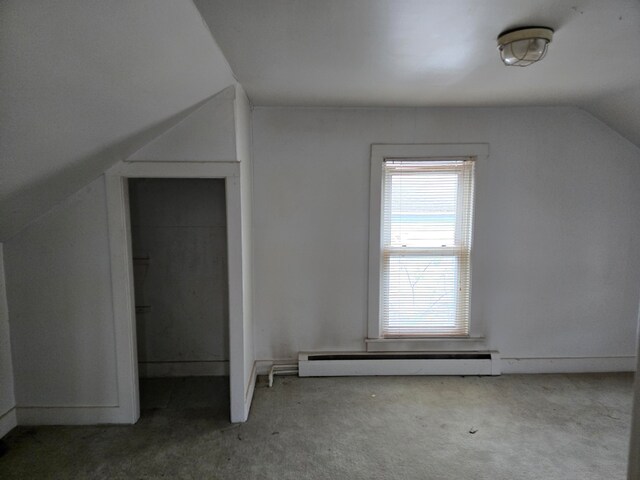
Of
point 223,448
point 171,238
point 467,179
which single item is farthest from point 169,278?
point 467,179

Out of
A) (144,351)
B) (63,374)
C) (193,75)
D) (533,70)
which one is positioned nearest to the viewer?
(193,75)

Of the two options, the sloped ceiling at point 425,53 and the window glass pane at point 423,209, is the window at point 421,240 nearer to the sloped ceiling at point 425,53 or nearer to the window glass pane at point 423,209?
the window glass pane at point 423,209

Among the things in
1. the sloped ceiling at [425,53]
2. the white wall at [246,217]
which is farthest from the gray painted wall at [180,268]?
the sloped ceiling at [425,53]

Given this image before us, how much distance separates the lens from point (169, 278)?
3455 mm

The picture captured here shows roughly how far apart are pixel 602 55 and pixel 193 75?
2.12m

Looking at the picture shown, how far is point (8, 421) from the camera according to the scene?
269 centimetres

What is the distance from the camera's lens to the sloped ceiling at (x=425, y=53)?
155 centimetres

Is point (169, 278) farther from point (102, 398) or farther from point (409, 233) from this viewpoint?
point (409, 233)

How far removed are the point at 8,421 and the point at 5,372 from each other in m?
0.33

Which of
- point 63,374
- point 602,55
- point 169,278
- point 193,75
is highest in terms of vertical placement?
point 602,55

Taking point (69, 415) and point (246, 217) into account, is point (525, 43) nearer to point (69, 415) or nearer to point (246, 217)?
point (246, 217)

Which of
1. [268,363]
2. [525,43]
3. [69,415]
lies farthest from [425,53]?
[69,415]

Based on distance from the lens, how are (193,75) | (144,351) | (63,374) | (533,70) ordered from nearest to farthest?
(193,75)
(533,70)
(63,374)
(144,351)

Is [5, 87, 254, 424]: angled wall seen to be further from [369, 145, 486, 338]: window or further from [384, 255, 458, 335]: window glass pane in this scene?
[384, 255, 458, 335]: window glass pane
